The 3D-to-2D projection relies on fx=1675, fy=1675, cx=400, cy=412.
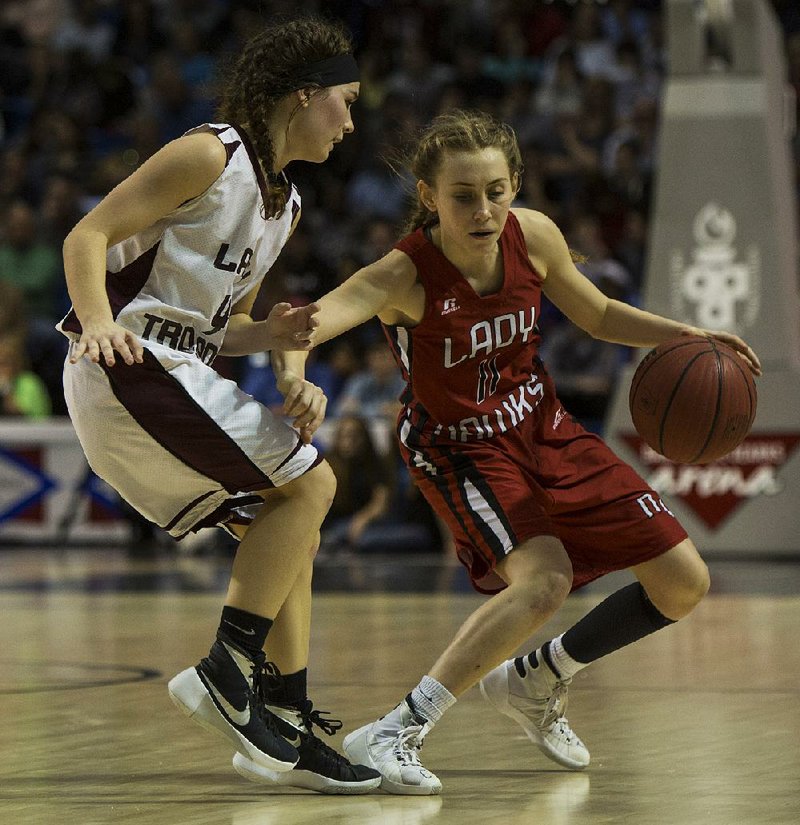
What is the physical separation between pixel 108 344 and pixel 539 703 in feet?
4.82

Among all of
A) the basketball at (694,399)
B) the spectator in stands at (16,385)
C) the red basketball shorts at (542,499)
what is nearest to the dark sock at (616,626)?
the red basketball shorts at (542,499)

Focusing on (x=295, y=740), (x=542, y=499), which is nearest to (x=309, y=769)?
(x=295, y=740)

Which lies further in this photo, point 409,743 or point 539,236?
point 539,236

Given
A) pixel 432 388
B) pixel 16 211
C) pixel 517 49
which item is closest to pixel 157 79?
pixel 16 211

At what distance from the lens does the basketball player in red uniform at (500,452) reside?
3.93 metres

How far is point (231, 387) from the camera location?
144 inches

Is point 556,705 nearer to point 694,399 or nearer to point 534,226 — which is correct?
point 694,399

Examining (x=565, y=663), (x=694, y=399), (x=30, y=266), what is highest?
(x=30, y=266)

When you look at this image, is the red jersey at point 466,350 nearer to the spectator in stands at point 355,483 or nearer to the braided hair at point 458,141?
the braided hair at point 458,141

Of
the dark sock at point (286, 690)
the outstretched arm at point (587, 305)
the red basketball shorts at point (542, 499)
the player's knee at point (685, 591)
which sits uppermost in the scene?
the outstretched arm at point (587, 305)

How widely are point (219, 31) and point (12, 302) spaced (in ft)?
13.3

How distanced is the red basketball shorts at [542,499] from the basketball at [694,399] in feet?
0.53

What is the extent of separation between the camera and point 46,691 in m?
5.21

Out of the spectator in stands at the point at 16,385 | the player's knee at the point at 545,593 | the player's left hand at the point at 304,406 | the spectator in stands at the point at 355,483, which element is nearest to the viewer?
the player's left hand at the point at 304,406
